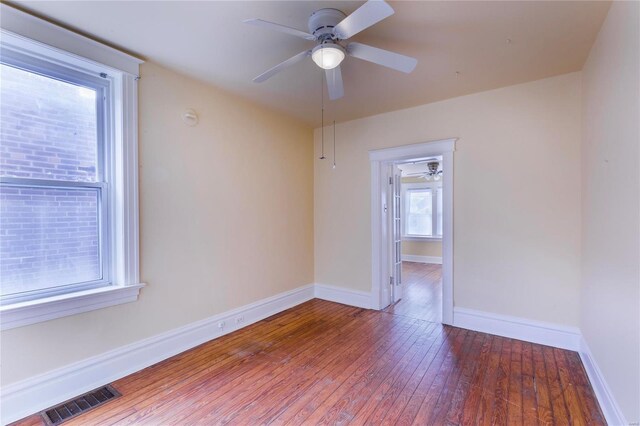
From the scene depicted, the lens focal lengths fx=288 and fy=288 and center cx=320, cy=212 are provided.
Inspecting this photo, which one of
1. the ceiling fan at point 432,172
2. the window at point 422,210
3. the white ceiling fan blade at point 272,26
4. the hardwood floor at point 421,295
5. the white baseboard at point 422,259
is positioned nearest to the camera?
the white ceiling fan blade at point 272,26

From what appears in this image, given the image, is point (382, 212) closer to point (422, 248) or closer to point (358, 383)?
point (358, 383)

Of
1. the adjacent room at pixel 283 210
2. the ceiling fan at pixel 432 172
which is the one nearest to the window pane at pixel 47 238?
the adjacent room at pixel 283 210

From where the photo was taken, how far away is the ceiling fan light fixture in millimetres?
1789

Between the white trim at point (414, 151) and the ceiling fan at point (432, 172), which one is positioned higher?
the ceiling fan at point (432, 172)

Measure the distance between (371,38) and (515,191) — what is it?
210 centimetres

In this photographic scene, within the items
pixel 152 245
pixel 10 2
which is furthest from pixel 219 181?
pixel 10 2

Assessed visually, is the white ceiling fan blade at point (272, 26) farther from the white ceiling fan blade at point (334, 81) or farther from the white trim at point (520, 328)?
the white trim at point (520, 328)

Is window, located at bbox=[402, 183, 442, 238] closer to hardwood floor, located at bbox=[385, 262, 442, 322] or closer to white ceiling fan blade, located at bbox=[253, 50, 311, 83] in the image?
hardwood floor, located at bbox=[385, 262, 442, 322]

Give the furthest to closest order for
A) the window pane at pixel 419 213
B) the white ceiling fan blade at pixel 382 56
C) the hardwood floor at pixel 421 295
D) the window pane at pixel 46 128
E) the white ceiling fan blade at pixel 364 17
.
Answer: the window pane at pixel 419 213, the hardwood floor at pixel 421 295, the window pane at pixel 46 128, the white ceiling fan blade at pixel 382 56, the white ceiling fan blade at pixel 364 17

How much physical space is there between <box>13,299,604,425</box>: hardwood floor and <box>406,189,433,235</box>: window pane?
4.94m

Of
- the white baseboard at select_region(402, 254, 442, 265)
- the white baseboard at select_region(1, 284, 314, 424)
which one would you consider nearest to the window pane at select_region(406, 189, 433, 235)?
the white baseboard at select_region(402, 254, 442, 265)

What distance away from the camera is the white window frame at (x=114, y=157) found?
196 centimetres

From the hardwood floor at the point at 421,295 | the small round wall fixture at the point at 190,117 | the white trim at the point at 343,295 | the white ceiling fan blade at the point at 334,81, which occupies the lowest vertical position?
the hardwood floor at the point at 421,295

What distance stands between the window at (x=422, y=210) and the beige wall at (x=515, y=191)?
4451 mm
